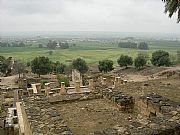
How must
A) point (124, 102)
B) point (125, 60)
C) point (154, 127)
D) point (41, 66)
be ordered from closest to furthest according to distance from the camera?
point (154, 127) < point (124, 102) < point (41, 66) < point (125, 60)

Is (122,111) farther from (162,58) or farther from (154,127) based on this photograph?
(162,58)

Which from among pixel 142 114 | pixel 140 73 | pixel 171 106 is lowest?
pixel 140 73

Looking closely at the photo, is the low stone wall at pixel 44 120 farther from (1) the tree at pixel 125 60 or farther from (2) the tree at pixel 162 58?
(1) the tree at pixel 125 60

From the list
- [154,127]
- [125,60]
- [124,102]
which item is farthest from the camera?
[125,60]

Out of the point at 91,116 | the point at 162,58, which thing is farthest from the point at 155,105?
the point at 162,58

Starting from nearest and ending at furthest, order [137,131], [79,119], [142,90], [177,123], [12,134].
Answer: [137,131] < [177,123] < [79,119] < [142,90] < [12,134]

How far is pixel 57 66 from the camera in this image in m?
64.8

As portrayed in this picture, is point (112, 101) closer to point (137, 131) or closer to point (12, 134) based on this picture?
point (137, 131)

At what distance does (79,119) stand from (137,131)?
350 cm

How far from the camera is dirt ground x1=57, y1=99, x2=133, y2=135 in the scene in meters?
8.91

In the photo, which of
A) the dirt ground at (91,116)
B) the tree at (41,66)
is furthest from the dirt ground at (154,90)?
the tree at (41,66)

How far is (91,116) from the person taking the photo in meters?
10.0

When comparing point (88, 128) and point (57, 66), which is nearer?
point (88, 128)

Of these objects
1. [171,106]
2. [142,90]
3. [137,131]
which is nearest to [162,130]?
[137,131]
